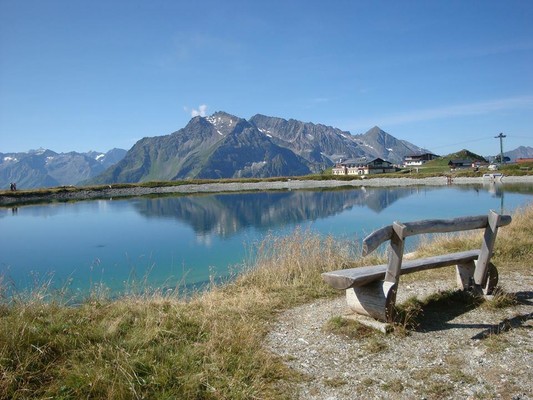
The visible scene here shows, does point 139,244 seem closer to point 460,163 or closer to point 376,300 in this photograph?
point 376,300

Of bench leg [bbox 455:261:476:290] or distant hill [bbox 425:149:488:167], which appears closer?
bench leg [bbox 455:261:476:290]

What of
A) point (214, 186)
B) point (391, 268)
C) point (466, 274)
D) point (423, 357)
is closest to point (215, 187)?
point (214, 186)

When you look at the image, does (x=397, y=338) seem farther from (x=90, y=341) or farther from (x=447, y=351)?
(x=90, y=341)

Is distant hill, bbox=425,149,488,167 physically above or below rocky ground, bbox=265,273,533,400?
above

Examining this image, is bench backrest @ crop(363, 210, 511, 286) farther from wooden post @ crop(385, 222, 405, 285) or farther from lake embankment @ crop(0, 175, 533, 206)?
lake embankment @ crop(0, 175, 533, 206)

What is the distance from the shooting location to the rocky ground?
13.7 ft

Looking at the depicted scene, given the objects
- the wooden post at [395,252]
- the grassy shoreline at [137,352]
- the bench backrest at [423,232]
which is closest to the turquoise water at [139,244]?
the grassy shoreline at [137,352]

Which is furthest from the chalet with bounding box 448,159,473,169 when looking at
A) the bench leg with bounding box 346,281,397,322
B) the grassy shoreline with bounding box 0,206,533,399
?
the grassy shoreline with bounding box 0,206,533,399

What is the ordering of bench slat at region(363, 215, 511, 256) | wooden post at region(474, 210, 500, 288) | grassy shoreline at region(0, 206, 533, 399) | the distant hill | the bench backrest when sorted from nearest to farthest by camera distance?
1. grassy shoreline at region(0, 206, 533, 399)
2. bench slat at region(363, 215, 511, 256)
3. the bench backrest
4. wooden post at region(474, 210, 500, 288)
5. the distant hill

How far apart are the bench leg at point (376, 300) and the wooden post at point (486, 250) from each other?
7.21 ft

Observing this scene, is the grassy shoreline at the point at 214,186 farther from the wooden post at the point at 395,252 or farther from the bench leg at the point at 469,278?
the wooden post at the point at 395,252

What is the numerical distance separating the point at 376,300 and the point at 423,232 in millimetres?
1254

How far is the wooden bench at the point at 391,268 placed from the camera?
5621 millimetres

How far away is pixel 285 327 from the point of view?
6.30 meters
